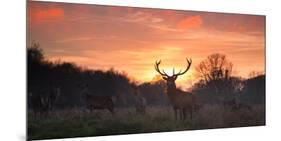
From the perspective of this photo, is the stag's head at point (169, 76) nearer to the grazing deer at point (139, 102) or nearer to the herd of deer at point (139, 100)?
the herd of deer at point (139, 100)

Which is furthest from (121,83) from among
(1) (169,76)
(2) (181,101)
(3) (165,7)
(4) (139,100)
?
(3) (165,7)

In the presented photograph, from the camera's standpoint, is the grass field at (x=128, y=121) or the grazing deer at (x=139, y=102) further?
the grazing deer at (x=139, y=102)

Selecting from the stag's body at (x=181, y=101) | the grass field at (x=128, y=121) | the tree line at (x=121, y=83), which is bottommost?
the grass field at (x=128, y=121)

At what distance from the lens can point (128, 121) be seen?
2.57 m

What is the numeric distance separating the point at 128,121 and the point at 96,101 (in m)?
0.24

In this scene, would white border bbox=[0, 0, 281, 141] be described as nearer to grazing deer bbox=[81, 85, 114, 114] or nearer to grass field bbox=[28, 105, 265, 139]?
grass field bbox=[28, 105, 265, 139]

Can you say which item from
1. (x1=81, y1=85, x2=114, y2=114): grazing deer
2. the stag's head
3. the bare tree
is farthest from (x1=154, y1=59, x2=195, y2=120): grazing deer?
(x1=81, y1=85, x2=114, y2=114): grazing deer

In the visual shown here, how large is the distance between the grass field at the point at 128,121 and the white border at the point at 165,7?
4 cm

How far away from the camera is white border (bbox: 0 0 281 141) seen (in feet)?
7.68

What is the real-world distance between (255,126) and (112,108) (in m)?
1.04

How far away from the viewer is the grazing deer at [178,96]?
2641mm

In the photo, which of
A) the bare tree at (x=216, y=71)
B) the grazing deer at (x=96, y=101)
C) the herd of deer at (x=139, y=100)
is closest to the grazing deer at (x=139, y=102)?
the herd of deer at (x=139, y=100)

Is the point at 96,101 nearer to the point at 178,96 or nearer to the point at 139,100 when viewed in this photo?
the point at 139,100
